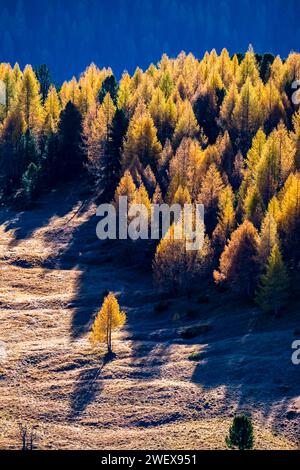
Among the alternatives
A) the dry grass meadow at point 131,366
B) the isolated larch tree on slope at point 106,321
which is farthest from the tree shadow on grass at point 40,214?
the isolated larch tree on slope at point 106,321

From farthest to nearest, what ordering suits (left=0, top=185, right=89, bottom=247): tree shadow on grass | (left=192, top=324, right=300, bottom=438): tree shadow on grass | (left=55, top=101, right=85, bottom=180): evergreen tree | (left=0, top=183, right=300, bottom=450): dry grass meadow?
(left=55, top=101, right=85, bottom=180): evergreen tree, (left=0, top=185, right=89, bottom=247): tree shadow on grass, (left=192, top=324, right=300, bottom=438): tree shadow on grass, (left=0, top=183, right=300, bottom=450): dry grass meadow

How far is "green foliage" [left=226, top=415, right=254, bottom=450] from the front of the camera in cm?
4922

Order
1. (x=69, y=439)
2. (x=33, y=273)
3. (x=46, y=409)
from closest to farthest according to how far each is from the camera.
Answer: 1. (x=69, y=439)
2. (x=46, y=409)
3. (x=33, y=273)

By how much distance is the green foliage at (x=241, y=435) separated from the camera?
161 ft

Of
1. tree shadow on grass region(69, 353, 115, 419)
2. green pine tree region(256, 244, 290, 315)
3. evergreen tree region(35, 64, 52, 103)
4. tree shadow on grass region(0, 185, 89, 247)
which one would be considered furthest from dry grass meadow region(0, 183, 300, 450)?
evergreen tree region(35, 64, 52, 103)

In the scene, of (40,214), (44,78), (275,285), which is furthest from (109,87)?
(275,285)

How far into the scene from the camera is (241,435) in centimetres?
4925

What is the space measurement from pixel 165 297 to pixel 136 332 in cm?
837

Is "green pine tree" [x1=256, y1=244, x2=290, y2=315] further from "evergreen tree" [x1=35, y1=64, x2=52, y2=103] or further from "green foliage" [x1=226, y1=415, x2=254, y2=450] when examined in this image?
"evergreen tree" [x1=35, y1=64, x2=52, y2=103]

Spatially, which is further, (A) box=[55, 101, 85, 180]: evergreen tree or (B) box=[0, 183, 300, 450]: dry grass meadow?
(A) box=[55, 101, 85, 180]: evergreen tree

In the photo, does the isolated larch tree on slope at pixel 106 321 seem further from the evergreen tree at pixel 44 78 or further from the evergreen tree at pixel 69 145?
Answer: the evergreen tree at pixel 44 78
